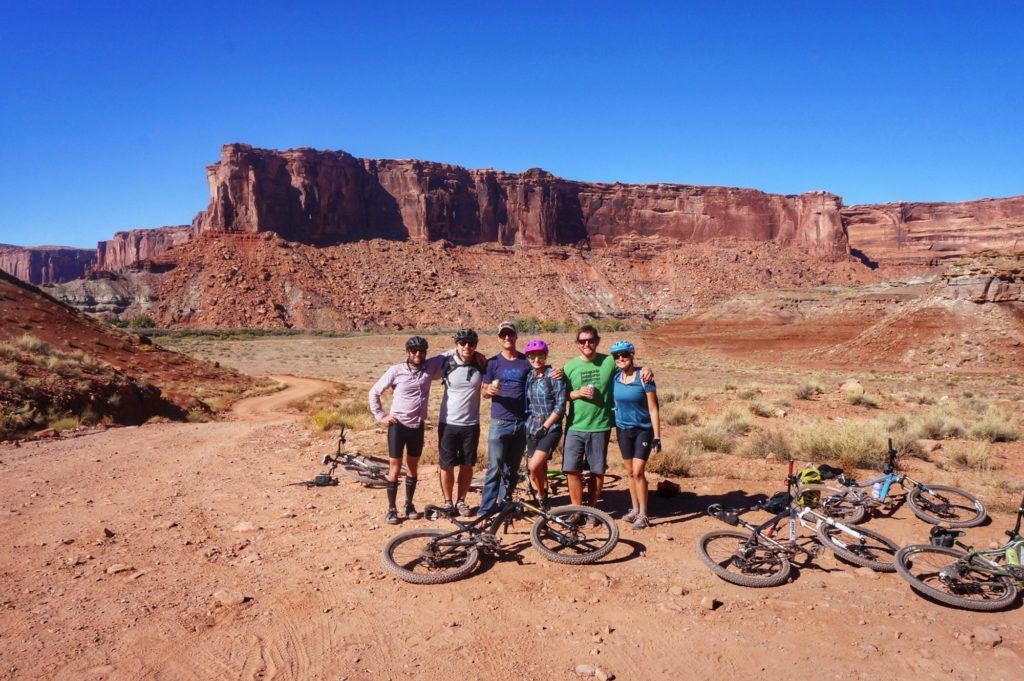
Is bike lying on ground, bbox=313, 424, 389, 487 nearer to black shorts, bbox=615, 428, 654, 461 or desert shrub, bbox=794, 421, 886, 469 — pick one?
black shorts, bbox=615, 428, 654, 461

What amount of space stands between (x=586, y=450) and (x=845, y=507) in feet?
8.31

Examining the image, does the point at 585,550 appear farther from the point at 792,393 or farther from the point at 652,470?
the point at 792,393

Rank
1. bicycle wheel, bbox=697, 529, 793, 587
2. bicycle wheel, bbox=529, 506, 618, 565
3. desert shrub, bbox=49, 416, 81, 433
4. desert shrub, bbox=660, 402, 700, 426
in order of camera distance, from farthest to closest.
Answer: desert shrub, bbox=660, 402, 700, 426
desert shrub, bbox=49, 416, 81, 433
bicycle wheel, bbox=529, 506, 618, 565
bicycle wheel, bbox=697, 529, 793, 587

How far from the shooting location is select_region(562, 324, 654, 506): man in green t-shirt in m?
5.23

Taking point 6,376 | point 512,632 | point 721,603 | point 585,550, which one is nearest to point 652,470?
point 585,550

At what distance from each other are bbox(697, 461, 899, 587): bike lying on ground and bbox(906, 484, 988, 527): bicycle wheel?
125cm

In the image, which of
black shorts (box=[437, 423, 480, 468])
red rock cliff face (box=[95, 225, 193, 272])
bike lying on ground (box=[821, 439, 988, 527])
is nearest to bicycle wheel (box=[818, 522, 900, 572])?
bike lying on ground (box=[821, 439, 988, 527])

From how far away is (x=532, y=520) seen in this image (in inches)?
185

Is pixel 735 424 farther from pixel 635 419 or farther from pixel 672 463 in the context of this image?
pixel 635 419

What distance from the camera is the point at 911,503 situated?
5.71 m

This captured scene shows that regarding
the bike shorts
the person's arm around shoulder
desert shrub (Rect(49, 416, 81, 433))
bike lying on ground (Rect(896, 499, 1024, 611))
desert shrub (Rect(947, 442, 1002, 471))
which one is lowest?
desert shrub (Rect(49, 416, 81, 433))

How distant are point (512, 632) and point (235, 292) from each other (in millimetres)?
75394

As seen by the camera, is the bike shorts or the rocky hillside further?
the rocky hillside

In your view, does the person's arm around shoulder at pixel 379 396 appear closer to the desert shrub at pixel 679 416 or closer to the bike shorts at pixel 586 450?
the bike shorts at pixel 586 450
